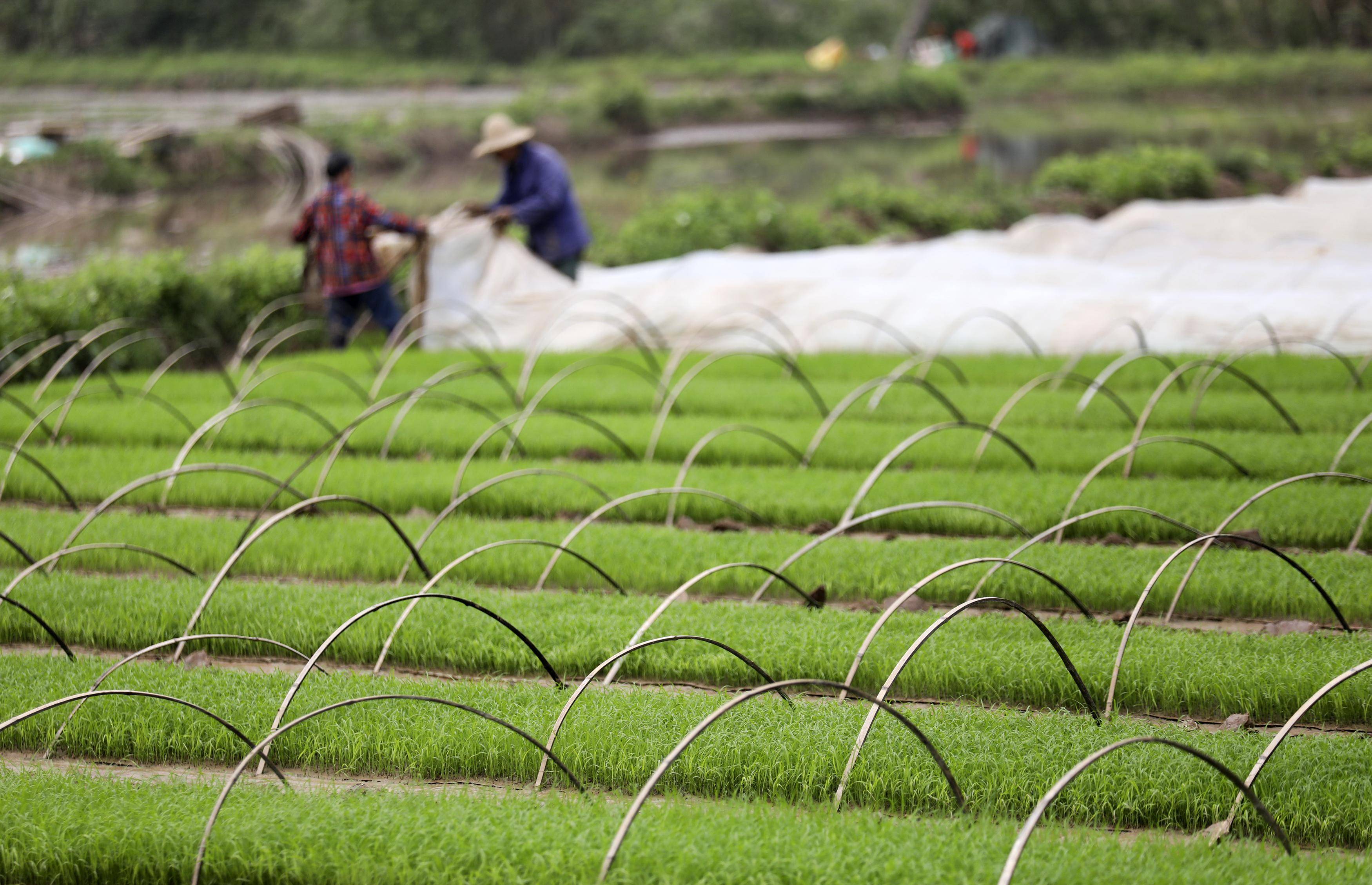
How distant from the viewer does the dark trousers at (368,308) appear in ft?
31.7

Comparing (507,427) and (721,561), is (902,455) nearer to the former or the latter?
(721,561)

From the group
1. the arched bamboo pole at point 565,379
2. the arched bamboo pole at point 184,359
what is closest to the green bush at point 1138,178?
the arched bamboo pole at point 565,379

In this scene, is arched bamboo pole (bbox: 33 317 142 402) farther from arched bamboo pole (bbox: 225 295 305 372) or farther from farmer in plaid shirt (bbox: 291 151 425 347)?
farmer in plaid shirt (bbox: 291 151 425 347)

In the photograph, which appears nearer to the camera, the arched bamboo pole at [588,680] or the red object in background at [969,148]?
the arched bamboo pole at [588,680]

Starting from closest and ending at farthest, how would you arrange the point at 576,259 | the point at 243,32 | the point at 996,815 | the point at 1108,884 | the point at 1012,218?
the point at 1108,884 → the point at 996,815 → the point at 576,259 → the point at 1012,218 → the point at 243,32

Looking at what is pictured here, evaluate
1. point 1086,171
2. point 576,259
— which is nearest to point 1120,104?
point 1086,171

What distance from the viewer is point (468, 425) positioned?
7.35 meters

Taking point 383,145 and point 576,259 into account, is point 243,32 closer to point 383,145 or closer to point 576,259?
point 383,145

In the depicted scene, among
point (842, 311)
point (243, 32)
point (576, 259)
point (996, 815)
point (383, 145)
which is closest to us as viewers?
point (996, 815)

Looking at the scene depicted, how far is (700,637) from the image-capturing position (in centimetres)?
317

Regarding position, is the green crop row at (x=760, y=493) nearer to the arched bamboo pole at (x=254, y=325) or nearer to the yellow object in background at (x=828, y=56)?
the arched bamboo pole at (x=254, y=325)

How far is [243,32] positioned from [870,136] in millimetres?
18536

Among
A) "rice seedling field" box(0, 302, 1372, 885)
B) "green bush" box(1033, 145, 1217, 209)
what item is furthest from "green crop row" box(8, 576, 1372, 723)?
"green bush" box(1033, 145, 1217, 209)

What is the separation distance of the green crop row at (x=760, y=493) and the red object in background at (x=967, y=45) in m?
34.7
